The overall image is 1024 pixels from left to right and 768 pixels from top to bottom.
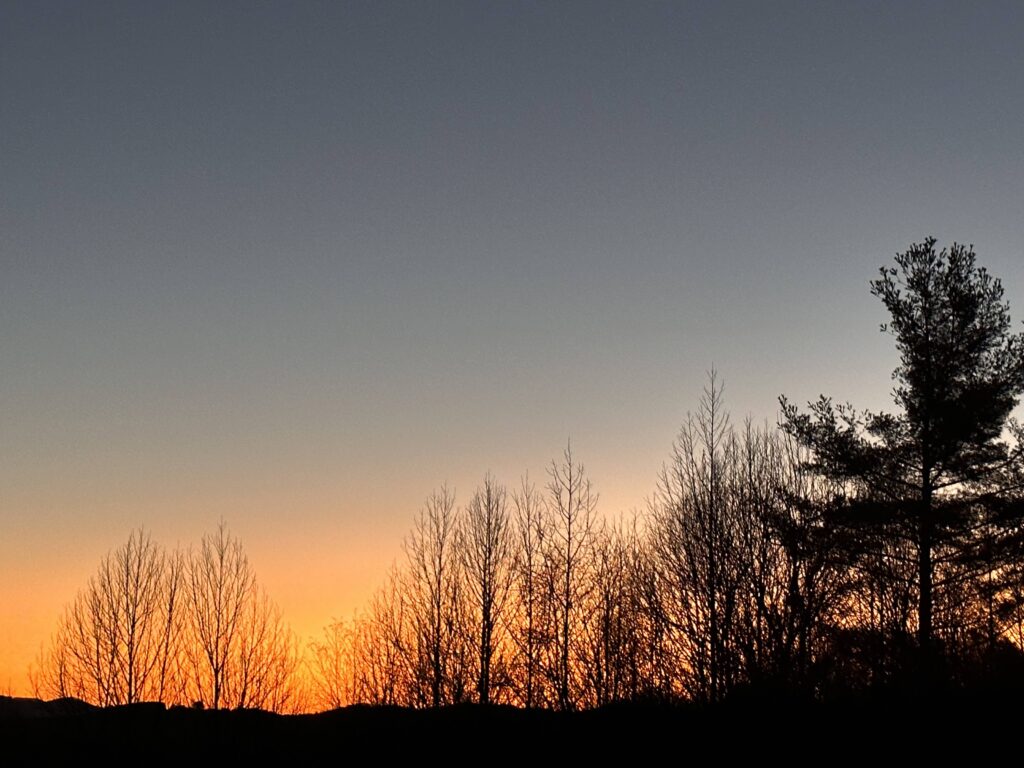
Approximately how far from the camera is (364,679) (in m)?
36.0

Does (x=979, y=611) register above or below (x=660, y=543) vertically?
below

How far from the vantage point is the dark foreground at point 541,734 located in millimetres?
15547

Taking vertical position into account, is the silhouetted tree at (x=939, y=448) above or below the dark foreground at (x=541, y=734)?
above

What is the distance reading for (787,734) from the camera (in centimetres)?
1612

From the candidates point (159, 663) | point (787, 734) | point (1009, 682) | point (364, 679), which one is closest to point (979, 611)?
point (1009, 682)

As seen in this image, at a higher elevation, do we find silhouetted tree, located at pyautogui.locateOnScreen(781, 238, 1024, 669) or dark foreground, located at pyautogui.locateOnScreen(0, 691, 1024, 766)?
silhouetted tree, located at pyautogui.locateOnScreen(781, 238, 1024, 669)

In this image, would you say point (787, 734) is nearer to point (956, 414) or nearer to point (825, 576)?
point (825, 576)

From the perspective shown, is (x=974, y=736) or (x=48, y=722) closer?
(x=974, y=736)

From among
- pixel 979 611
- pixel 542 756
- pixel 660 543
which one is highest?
pixel 660 543

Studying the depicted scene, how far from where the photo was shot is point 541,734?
18969 millimetres

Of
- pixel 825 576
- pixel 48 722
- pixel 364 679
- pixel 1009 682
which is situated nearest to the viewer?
pixel 1009 682

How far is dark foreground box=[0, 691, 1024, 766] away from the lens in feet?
51.0

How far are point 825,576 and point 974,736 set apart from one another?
29.9 feet

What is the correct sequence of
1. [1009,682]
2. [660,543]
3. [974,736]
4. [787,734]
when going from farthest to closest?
[660,543] → [1009,682] → [787,734] → [974,736]
